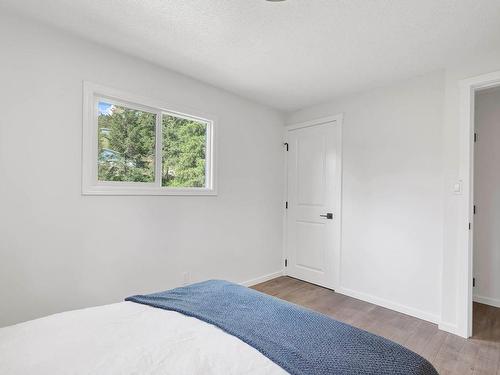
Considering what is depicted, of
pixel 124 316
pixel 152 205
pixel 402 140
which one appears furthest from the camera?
pixel 402 140

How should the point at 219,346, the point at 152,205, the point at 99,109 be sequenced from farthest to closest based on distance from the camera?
1. the point at 152,205
2. the point at 99,109
3. the point at 219,346

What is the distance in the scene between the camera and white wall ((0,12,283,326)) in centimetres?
182

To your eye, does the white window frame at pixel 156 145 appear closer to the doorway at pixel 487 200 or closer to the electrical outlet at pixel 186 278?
the electrical outlet at pixel 186 278

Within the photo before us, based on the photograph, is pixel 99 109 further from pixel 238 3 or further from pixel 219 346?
pixel 219 346

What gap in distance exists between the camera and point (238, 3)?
169cm

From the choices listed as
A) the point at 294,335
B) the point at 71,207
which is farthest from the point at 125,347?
the point at 71,207

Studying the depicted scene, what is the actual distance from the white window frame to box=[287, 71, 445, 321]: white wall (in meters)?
1.62

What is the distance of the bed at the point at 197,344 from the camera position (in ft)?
3.20

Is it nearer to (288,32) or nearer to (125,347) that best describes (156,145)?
(288,32)

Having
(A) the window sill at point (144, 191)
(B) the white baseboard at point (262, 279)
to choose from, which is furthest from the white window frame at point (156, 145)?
(B) the white baseboard at point (262, 279)

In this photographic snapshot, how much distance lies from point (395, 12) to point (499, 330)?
9.18ft

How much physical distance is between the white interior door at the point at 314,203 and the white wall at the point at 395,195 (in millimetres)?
141

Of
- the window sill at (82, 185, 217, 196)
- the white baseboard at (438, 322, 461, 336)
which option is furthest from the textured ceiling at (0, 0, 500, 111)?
the white baseboard at (438, 322, 461, 336)

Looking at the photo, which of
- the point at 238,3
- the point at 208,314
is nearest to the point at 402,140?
the point at 238,3
